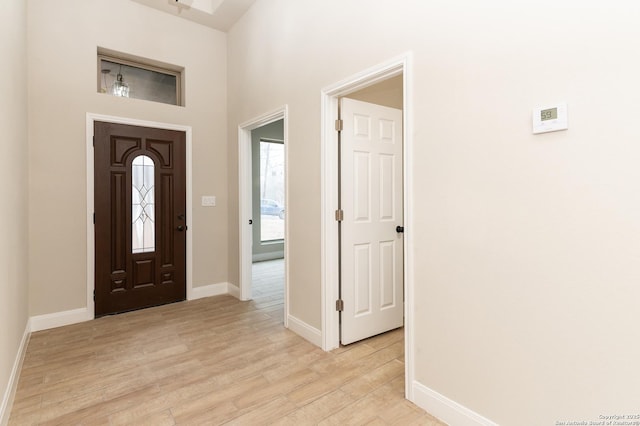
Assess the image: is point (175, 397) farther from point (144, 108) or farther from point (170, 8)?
point (170, 8)

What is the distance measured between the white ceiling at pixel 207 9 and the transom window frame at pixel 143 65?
593 mm

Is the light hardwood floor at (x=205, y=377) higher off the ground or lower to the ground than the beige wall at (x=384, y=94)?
lower

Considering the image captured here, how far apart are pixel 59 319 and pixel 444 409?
3537 mm

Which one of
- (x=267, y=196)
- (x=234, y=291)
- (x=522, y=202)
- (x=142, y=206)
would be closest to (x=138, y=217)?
(x=142, y=206)

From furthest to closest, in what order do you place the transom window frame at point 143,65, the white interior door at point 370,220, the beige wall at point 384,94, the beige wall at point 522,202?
the transom window frame at point 143,65 < the beige wall at point 384,94 < the white interior door at point 370,220 < the beige wall at point 522,202

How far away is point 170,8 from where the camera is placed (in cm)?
378

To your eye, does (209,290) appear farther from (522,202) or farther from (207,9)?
(522,202)

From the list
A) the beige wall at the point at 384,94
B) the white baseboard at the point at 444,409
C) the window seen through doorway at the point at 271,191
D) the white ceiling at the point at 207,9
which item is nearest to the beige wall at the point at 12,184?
the white ceiling at the point at 207,9

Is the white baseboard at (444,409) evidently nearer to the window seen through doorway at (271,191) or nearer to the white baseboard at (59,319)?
the white baseboard at (59,319)

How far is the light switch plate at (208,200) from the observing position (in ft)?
13.6

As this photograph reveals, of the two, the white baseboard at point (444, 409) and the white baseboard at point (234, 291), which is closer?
the white baseboard at point (444, 409)

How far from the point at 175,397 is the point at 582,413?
2.13 metres

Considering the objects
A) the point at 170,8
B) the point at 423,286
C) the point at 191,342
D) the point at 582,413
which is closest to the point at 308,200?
the point at 423,286

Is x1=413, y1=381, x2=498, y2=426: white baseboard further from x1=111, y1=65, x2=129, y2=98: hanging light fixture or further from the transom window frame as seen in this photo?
x1=111, y1=65, x2=129, y2=98: hanging light fixture
